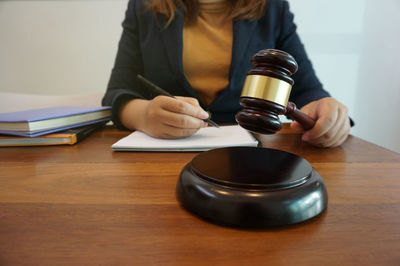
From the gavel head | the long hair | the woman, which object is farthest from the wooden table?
the long hair

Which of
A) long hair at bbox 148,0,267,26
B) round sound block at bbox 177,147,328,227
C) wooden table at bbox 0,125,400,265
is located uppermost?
long hair at bbox 148,0,267,26

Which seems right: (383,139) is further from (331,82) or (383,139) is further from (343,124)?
(343,124)

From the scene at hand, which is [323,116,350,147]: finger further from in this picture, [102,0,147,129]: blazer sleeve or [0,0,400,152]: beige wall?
[0,0,400,152]: beige wall

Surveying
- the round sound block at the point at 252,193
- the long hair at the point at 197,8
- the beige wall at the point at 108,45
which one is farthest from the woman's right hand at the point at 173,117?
the beige wall at the point at 108,45

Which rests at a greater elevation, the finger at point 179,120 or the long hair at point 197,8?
the long hair at point 197,8

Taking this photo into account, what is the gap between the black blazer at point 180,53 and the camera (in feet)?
2.90

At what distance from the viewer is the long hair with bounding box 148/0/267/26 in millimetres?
908

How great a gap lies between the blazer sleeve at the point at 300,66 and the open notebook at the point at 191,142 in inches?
15.0

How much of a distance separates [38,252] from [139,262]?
0.28 feet

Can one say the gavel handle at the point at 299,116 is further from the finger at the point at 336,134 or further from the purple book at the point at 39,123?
the purple book at the point at 39,123

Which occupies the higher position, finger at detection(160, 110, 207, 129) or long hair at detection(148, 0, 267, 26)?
long hair at detection(148, 0, 267, 26)

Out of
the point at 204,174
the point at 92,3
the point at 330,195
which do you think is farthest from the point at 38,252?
the point at 92,3

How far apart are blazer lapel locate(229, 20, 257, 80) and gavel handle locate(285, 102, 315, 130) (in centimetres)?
40

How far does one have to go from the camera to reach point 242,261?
0.20m
